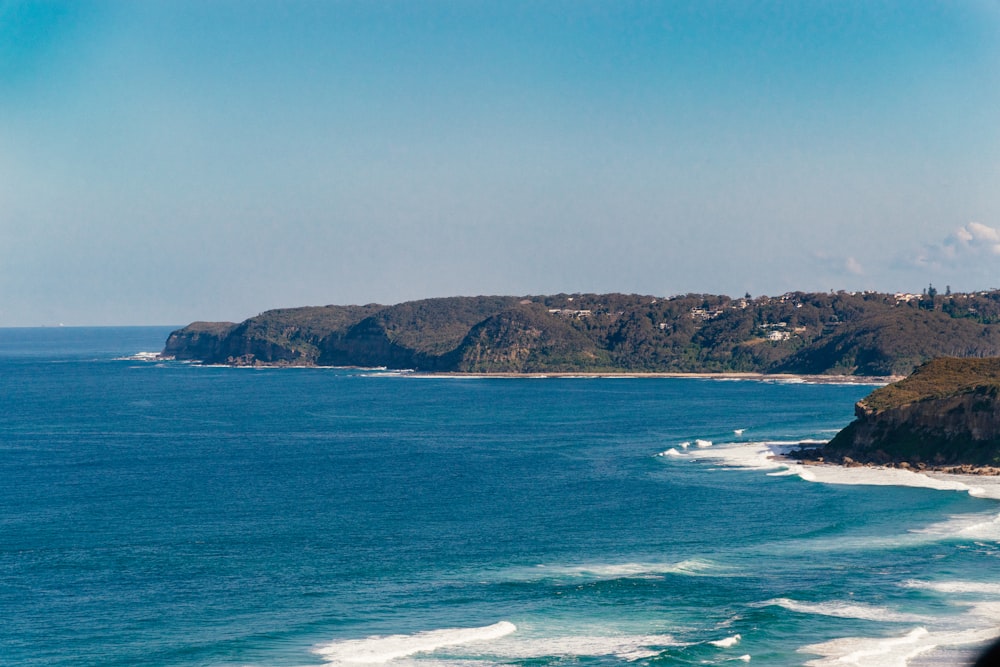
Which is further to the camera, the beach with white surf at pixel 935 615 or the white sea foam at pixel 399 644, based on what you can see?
the white sea foam at pixel 399 644

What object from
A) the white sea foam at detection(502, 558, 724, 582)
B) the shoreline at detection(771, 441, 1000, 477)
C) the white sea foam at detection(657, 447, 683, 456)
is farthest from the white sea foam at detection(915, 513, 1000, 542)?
the white sea foam at detection(657, 447, 683, 456)

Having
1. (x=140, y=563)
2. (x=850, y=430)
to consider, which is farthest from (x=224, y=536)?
(x=850, y=430)

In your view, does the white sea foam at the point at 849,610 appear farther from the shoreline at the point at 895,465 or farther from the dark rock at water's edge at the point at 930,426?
the dark rock at water's edge at the point at 930,426

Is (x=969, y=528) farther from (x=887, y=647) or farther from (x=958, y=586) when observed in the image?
(x=887, y=647)

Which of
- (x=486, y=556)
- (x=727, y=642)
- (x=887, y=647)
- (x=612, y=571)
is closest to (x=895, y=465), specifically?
(x=612, y=571)

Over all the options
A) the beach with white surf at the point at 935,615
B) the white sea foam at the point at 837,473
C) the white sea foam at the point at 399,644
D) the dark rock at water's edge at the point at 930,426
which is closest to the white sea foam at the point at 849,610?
the beach with white surf at the point at 935,615

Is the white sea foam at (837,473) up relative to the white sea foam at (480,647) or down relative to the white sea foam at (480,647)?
up

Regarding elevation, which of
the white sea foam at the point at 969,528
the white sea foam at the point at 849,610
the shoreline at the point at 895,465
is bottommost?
the white sea foam at the point at 849,610
